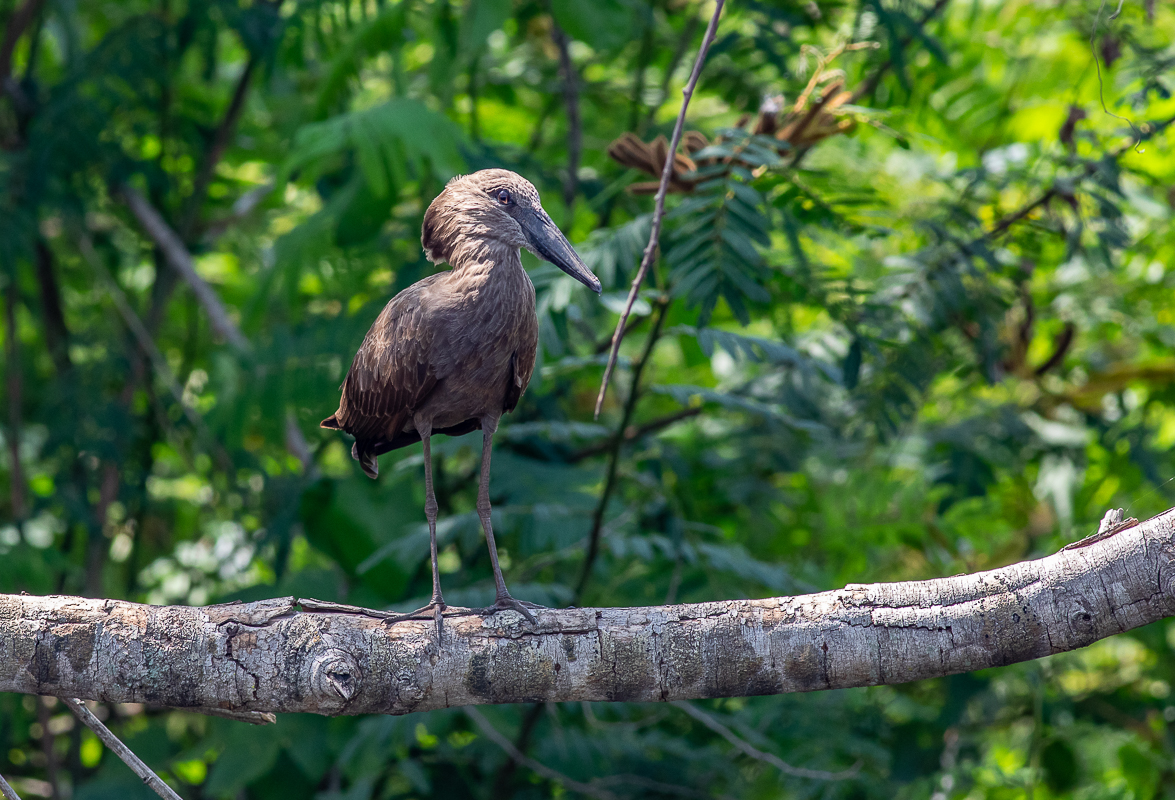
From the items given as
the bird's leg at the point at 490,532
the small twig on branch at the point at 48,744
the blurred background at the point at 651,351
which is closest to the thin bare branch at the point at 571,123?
the blurred background at the point at 651,351

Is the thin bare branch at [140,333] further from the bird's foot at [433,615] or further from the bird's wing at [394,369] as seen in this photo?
the bird's foot at [433,615]

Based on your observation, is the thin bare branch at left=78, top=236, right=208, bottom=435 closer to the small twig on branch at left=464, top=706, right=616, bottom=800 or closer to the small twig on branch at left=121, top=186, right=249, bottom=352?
the small twig on branch at left=121, top=186, right=249, bottom=352

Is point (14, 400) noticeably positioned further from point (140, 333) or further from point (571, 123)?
point (571, 123)

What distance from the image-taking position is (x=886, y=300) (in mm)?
4531

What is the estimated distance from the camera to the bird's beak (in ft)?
8.20

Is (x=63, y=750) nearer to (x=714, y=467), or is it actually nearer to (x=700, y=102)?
(x=714, y=467)

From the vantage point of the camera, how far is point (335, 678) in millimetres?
2559

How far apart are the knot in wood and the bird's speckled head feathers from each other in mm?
1067

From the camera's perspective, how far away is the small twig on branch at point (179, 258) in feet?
19.0

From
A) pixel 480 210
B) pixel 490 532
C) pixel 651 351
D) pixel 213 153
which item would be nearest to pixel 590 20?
pixel 651 351

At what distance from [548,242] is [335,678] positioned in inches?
47.6

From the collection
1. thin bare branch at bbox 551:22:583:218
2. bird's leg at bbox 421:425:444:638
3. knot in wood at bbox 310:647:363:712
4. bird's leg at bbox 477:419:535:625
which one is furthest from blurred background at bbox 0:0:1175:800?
knot in wood at bbox 310:647:363:712

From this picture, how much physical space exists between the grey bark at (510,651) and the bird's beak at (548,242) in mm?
907

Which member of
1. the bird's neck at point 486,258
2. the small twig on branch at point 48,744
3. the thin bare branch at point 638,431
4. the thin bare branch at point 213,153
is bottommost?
the small twig on branch at point 48,744
